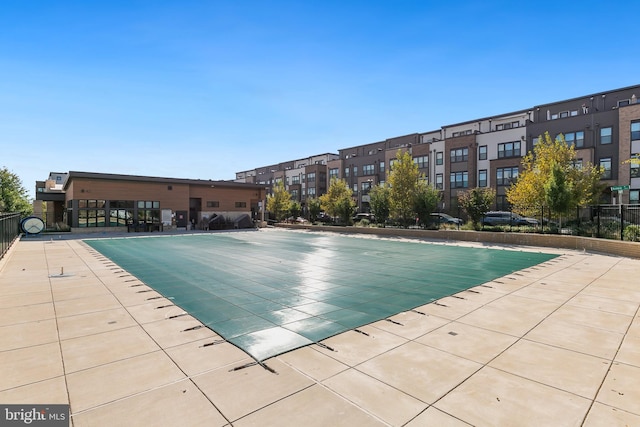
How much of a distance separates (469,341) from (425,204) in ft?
79.0

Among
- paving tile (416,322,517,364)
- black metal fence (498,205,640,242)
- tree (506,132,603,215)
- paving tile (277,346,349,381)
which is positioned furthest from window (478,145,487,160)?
paving tile (277,346,349,381)

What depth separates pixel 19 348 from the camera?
17.6 ft

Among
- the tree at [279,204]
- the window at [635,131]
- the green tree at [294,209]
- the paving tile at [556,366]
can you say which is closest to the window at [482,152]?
the window at [635,131]

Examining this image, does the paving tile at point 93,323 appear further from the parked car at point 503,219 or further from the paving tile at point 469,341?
the parked car at point 503,219

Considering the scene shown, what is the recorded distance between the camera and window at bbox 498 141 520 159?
142ft

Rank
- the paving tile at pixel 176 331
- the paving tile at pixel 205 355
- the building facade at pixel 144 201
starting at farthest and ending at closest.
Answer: the building facade at pixel 144 201, the paving tile at pixel 176 331, the paving tile at pixel 205 355

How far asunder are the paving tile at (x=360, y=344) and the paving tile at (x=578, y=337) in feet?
8.12

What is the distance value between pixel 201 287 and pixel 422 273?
749 centimetres

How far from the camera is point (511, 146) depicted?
1731 inches

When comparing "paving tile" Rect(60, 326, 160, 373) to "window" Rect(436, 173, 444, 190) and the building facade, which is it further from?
"window" Rect(436, 173, 444, 190)

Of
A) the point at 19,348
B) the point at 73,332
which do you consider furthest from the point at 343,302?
the point at 19,348

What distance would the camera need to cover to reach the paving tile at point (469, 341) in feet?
17.1

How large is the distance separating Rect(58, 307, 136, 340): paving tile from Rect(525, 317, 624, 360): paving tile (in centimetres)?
763

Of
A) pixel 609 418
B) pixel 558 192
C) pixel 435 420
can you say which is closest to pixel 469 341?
pixel 609 418
